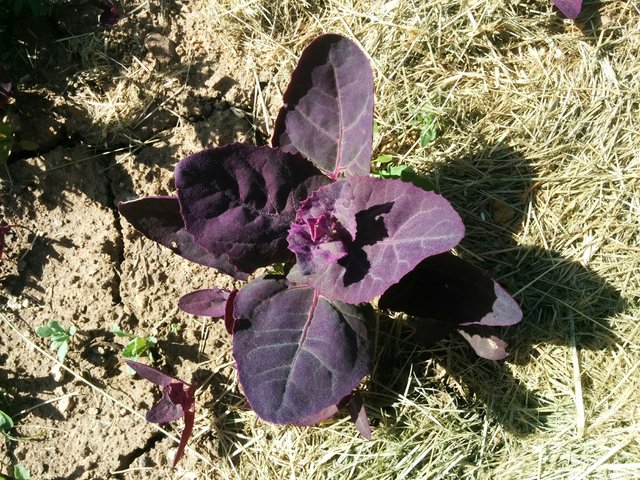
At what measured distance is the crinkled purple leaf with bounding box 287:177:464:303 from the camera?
1.71 m

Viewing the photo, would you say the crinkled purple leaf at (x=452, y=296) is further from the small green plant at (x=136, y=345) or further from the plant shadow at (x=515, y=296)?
the small green plant at (x=136, y=345)

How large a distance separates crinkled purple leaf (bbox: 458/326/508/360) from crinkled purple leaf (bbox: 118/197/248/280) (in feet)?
2.42

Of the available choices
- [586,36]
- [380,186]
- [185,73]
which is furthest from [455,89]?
[185,73]

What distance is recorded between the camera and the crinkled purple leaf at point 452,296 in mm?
1884

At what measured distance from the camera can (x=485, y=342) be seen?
2.10 meters

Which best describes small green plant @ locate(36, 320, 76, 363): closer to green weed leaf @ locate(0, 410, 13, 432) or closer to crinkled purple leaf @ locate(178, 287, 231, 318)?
green weed leaf @ locate(0, 410, 13, 432)

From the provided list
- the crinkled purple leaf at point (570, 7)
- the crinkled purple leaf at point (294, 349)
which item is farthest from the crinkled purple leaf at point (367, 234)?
the crinkled purple leaf at point (570, 7)

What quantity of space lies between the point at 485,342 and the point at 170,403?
3.51 ft

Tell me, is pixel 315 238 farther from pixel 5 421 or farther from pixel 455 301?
pixel 5 421

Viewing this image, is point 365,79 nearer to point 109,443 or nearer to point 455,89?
point 455,89

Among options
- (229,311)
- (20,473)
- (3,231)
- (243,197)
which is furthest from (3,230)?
(243,197)

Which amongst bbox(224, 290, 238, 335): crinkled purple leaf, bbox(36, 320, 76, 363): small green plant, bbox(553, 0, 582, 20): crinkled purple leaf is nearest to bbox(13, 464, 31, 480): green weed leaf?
bbox(36, 320, 76, 363): small green plant

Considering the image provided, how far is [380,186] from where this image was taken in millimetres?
1806

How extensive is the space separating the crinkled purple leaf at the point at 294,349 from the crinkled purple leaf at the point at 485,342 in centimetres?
40
